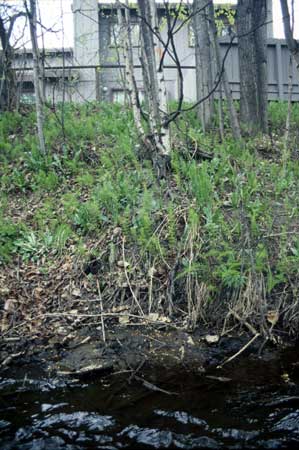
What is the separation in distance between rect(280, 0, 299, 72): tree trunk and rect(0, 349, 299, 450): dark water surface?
4494mm

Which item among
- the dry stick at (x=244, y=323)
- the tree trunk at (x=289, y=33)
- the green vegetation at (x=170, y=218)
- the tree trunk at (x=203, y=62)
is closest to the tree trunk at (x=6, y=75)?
the green vegetation at (x=170, y=218)

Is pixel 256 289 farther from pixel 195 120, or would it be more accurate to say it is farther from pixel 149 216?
pixel 195 120

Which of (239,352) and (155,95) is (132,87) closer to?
(155,95)

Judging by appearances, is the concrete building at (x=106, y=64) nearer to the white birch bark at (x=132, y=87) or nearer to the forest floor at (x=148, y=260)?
the white birch bark at (x=132, y=87)

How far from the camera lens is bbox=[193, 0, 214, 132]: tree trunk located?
926 centimetres

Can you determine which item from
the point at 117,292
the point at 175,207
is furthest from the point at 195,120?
the point at 117,292

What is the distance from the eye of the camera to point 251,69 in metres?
9.38

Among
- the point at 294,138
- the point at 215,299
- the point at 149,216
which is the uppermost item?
the point at 294,138

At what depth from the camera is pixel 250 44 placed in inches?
368

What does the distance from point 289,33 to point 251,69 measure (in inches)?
110

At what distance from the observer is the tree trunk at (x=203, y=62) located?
Answer: 9261 millimetres

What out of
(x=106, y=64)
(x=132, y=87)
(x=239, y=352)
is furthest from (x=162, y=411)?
(x=106, y=64)

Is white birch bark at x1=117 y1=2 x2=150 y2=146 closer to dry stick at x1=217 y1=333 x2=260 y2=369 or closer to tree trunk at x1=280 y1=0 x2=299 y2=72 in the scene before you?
tree trunk at x1=280 y1=0 x2=299 y2=72

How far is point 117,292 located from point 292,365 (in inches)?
84.6
